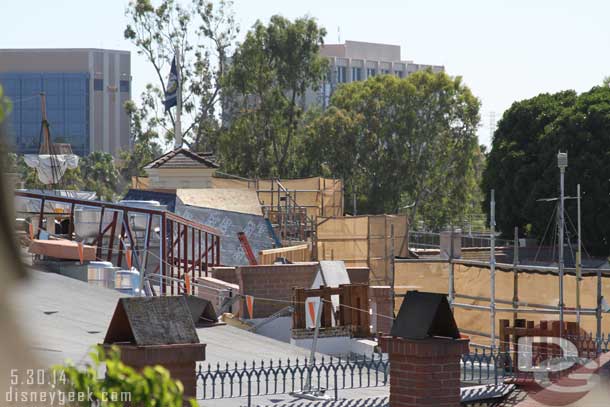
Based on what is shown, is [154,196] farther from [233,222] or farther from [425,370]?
[425,370]

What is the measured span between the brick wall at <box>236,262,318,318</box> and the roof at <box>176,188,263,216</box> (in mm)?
12018

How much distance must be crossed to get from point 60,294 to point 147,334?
716 centimetres

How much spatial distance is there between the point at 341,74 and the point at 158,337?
168 metres

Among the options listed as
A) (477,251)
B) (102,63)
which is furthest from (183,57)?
(102,63)

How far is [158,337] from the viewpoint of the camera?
8203mm

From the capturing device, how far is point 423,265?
22.6m

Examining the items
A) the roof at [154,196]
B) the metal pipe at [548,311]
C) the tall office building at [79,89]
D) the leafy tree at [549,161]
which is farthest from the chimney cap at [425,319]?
the tall office building at [79,89]

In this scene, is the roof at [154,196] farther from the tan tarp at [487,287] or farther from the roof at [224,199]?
the tan tarp at [487,287]

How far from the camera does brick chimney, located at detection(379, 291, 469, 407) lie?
368 inches

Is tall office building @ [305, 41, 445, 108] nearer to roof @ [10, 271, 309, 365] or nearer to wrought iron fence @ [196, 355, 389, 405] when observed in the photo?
roof @ [10, 271, 309, 365]

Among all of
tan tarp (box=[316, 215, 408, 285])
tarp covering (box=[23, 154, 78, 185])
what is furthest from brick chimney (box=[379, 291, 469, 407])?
tarp covering (box=[23, 154, 78, 185])

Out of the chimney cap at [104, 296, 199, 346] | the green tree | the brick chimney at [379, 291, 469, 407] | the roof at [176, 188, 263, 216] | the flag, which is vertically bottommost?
the brick chimney at [379, 291, 469, 407]

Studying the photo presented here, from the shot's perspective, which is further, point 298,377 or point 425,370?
point 298,377

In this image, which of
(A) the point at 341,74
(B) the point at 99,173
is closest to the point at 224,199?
(B) the point at 99,173
